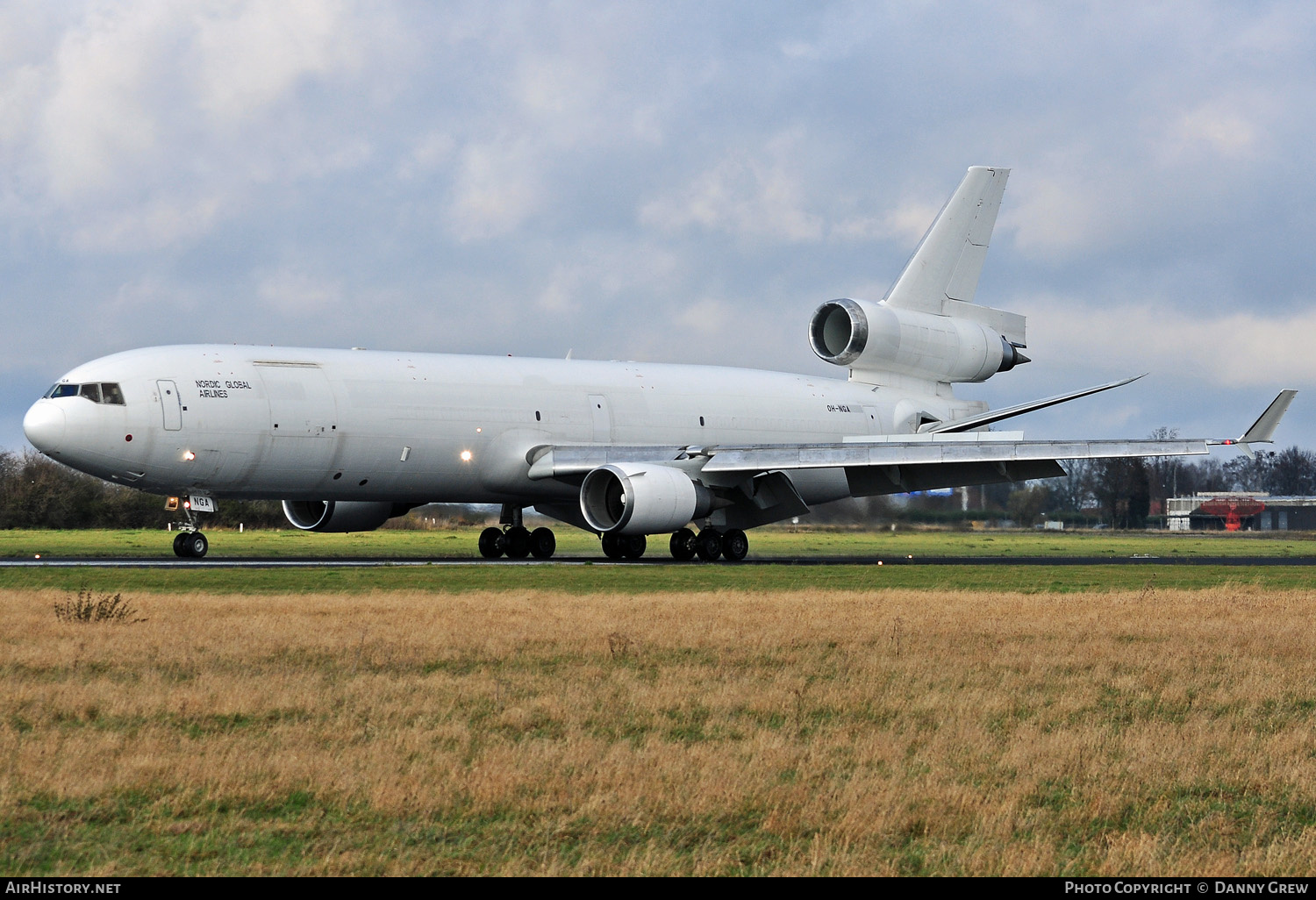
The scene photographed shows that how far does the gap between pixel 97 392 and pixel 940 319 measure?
23284 millimetres

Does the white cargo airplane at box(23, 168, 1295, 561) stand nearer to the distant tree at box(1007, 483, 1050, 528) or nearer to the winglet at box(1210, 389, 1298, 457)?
the winglet at box(1210, 389, 1298, 457)

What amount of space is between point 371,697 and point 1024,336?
117 ft

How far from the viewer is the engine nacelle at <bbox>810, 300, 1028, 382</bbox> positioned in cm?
3953

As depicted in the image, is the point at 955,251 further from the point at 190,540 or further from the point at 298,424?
the point at 190,540

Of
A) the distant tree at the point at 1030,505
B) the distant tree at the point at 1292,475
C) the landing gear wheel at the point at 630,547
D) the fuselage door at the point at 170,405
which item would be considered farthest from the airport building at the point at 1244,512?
the fuselage door at the point at 170,405

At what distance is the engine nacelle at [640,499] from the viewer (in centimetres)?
3078

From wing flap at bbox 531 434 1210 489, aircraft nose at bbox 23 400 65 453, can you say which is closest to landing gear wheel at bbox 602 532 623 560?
wing flap at bbox 531 434 1210 489

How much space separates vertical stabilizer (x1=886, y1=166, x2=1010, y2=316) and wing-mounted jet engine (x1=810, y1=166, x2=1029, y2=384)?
1.0 inches

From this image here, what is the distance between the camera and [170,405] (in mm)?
28297

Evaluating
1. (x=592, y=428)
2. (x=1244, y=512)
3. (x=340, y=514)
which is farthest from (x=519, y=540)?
(x=1244, y=512)

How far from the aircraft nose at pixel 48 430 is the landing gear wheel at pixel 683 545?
1396cm

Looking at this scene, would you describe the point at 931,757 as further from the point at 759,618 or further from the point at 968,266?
the point at 968,266

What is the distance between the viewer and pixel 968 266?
41.8 m

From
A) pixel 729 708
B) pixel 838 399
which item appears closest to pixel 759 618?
pixel 729 708
